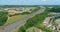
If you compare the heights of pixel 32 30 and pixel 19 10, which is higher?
pixel 32 30

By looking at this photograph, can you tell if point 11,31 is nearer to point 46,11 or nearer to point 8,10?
point 8,10

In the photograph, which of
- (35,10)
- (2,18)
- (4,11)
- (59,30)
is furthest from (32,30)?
(35,10)

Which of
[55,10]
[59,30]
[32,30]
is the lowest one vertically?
[55,10]

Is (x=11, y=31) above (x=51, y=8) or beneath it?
above

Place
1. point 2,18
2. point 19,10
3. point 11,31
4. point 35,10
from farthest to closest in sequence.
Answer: point 35,10 → point 19,10 → point 2,18 → point 11,31

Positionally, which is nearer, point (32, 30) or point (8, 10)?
point (32, 30)

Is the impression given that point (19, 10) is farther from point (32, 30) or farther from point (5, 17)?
point (32, 30)

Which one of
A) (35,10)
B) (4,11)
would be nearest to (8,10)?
(4,11)

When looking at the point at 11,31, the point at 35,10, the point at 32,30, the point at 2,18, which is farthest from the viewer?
the point at 35,10

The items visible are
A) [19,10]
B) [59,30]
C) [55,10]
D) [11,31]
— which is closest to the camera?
[11,31]
